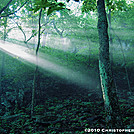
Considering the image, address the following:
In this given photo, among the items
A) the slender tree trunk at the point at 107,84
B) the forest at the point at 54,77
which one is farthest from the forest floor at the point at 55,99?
the slender tree trunk at the point at 107,84

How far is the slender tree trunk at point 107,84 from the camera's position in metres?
3.65

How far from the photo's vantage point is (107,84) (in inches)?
151

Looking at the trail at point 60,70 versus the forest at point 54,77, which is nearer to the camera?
the forest at point 54,77

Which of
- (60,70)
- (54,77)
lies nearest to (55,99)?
(54,77)

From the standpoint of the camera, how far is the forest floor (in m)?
6.38

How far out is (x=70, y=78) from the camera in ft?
49.5

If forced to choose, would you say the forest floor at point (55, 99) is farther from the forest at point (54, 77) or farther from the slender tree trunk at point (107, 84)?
the slender tree trunk at point (107, 84)

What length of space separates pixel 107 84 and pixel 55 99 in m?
8.51

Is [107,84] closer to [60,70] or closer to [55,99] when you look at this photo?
[55,99]

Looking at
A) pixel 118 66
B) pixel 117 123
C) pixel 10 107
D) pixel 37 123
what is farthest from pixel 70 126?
pixel 118 66

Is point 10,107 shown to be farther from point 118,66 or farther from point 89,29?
point 118,66

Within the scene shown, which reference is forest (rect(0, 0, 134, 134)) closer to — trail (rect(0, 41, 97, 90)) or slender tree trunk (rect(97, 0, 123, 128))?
trail (rect(0, 41, 97, 90))

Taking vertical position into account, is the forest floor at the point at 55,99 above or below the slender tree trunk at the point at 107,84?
below

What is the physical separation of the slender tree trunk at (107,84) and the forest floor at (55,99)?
1836 millimetres
